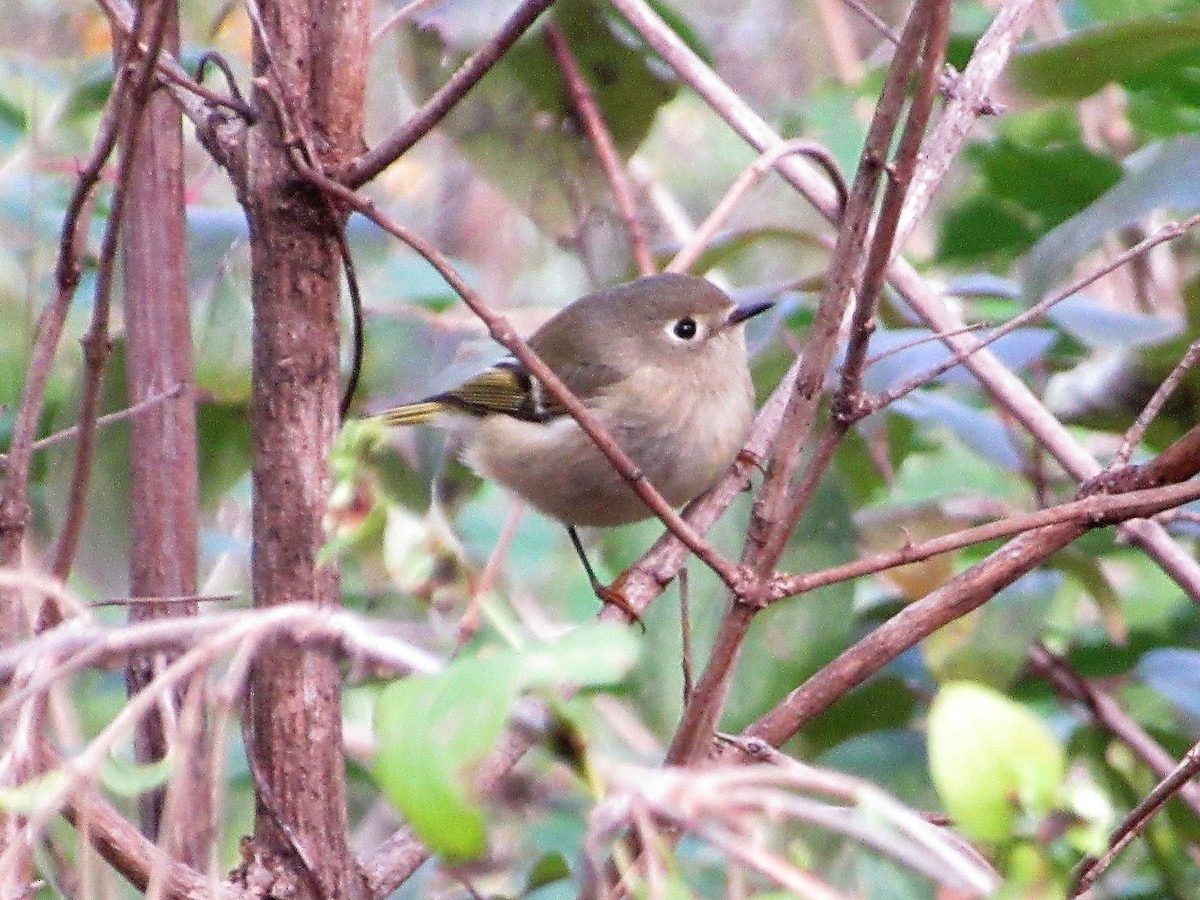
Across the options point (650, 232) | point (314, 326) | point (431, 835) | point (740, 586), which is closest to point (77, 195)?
point (314, 326)

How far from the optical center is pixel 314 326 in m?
1.37

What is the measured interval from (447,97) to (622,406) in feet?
4.80

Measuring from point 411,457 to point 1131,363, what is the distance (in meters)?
1.00

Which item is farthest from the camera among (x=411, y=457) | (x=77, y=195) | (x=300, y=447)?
(x=411, y=457)

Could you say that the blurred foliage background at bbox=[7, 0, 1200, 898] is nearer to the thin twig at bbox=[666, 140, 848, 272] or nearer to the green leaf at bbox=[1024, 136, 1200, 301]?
the green leaf at bbox=[1024, 136, 1200, 301]

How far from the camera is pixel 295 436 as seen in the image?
1357mm

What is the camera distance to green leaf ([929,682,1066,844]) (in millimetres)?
644

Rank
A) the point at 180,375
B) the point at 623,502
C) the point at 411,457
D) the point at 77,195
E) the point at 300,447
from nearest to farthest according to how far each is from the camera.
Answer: the point at 77,195
the point at 300,447
the point at 180,375
the point at 411,457
the point at 623,502

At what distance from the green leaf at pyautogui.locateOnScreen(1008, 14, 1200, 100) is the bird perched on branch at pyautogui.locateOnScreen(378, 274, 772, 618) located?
27.1 inches

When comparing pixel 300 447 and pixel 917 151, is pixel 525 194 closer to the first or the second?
pixel 300 447

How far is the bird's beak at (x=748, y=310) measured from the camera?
2.38 meters

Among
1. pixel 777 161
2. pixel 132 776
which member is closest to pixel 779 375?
pixel 777 161

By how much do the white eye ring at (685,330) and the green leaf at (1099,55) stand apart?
38.3 inches

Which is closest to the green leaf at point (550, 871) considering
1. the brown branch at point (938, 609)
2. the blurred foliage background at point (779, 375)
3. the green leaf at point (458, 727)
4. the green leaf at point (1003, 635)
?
the blurred foliage background at point (779, 375)
